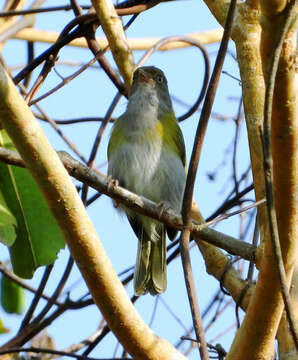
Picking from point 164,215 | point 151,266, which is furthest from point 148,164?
point 164,215

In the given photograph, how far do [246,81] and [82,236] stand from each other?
135cm

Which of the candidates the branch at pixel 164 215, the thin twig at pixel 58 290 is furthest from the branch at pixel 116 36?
the branch at pixel 164 215

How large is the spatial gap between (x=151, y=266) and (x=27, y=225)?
1.46 metres

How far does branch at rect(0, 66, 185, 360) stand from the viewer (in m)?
1.93

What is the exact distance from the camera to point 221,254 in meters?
3.47

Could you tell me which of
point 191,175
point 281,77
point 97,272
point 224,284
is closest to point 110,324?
point 97,272

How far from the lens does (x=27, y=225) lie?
127 inches

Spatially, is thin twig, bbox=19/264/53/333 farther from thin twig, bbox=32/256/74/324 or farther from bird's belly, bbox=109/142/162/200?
bird's belly, bbox=109/142/162/200

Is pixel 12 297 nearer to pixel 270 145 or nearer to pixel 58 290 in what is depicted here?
pixel 58 290

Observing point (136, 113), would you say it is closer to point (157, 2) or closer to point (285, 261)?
point (157, 2)

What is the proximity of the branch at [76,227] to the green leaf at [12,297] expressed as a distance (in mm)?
1667

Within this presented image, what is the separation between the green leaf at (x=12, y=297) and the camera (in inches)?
146

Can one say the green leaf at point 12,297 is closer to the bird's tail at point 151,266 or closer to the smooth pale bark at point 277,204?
the bird's tail at point 151,266

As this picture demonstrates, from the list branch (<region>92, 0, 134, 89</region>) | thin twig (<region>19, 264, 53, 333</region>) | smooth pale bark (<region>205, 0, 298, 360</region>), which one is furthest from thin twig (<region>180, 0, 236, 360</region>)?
branch (<region>92, 0, 134, 89</region>)
